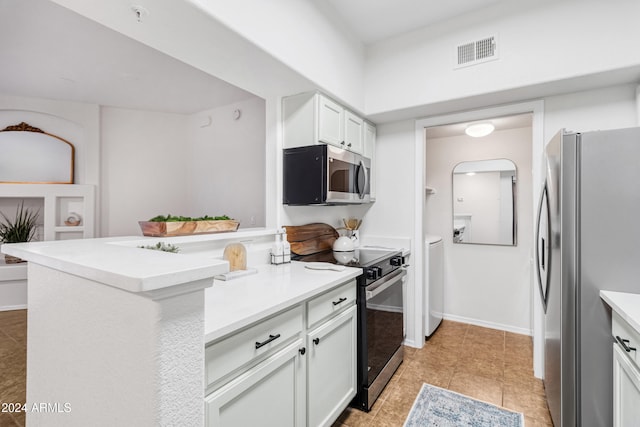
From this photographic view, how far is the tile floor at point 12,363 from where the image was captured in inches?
79.0

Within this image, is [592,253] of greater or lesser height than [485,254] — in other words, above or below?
above

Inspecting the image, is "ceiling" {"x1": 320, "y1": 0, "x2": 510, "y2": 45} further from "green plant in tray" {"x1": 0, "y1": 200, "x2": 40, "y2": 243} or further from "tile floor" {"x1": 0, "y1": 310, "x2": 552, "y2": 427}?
"green plant in tray" {"x1": 0, "y1": 200, "x2": 40, "y2": 243}

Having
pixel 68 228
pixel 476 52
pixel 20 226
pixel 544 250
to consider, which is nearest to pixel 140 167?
pixel 68 228

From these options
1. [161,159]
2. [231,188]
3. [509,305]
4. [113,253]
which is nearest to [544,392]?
[509,305]

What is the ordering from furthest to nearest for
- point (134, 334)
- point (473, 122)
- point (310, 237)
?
point (473, 122)
point (310, 237)
point (134, 334)

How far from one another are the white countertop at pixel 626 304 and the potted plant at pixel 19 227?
5.32 metres

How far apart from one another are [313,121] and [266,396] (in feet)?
5.67

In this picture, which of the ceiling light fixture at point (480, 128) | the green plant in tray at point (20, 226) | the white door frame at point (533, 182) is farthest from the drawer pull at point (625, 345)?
the green plant in tray at point (20, 226)

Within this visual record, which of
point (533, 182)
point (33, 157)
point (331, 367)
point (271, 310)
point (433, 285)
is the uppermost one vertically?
point (33, 157)

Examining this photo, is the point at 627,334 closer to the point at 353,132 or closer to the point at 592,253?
the point at 592,253

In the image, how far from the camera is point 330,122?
2.39 meters

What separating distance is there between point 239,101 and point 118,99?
5.16ft

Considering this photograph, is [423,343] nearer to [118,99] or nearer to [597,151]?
[597,151]

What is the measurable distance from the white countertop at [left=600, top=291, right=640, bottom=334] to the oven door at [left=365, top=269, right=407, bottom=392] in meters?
1.15
